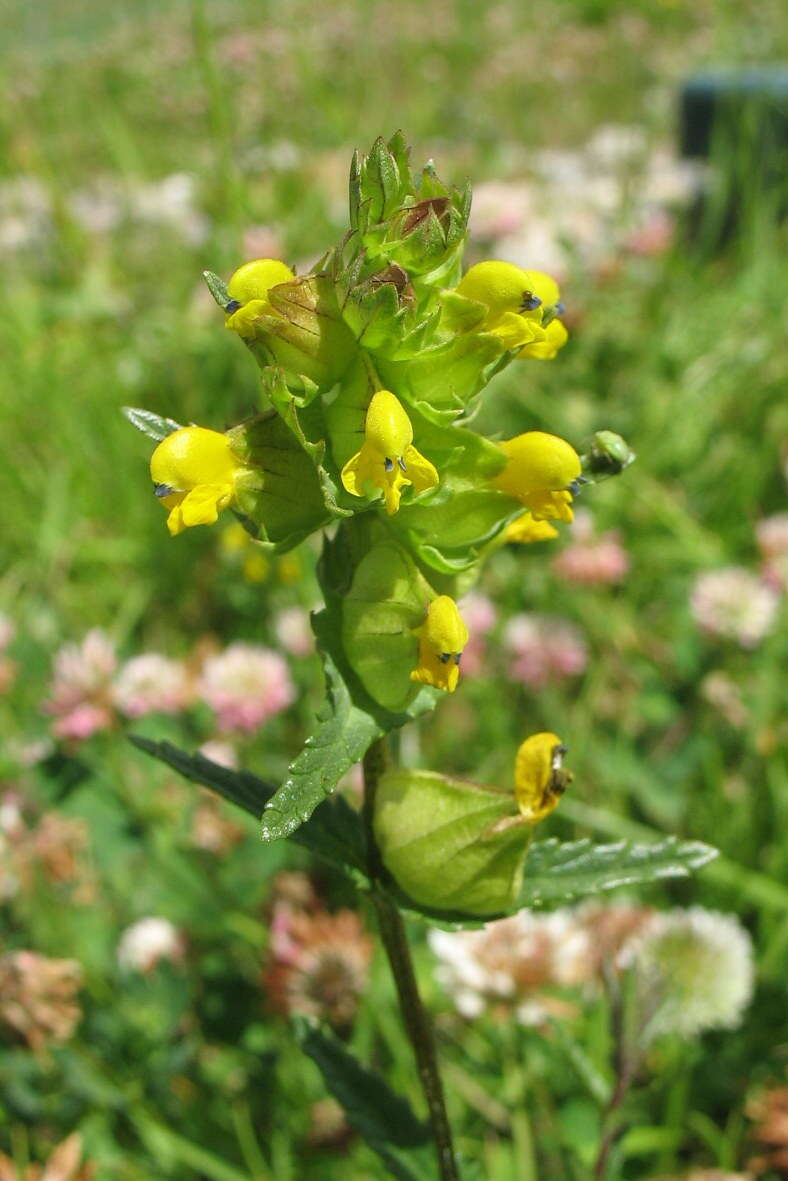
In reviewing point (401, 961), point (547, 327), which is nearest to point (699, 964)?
point (401, 961)

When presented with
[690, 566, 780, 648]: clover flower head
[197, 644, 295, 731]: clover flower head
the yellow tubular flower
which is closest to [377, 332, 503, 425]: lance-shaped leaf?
the yellow tubular flower

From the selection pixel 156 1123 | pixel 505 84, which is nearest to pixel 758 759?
pixel 156 1123

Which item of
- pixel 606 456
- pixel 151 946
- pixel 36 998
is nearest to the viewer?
pixel 606 456

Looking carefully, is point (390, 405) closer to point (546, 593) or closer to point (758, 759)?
point (758, 759)

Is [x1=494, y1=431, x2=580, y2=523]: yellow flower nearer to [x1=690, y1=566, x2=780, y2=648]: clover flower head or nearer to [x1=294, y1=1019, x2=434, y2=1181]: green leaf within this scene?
[x1=294, y1=1019, x2=434, y2=1181]: green leaf

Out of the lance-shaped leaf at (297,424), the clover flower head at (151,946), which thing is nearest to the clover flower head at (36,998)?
the clover flower head at (151,946)

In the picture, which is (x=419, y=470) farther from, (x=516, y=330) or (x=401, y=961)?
(x=401, y=961)
